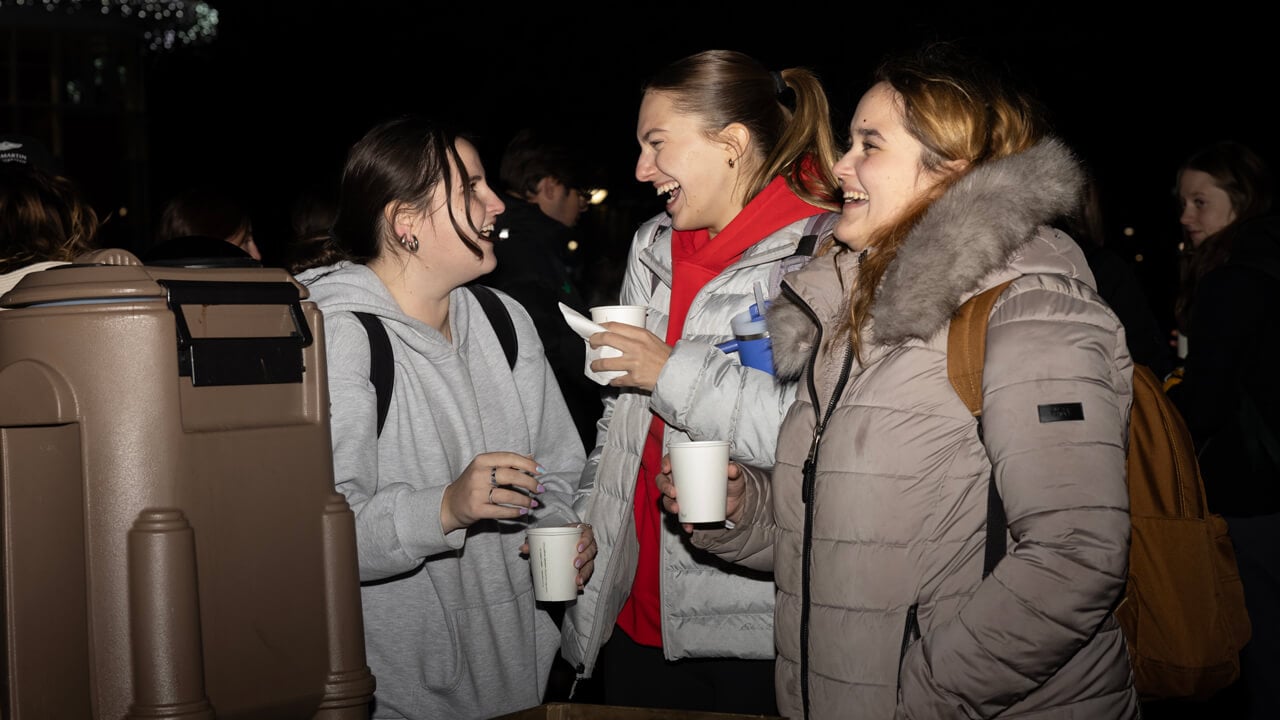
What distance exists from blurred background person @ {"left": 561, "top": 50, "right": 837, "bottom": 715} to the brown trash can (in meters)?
0.97

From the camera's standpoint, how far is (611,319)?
260 centimetres

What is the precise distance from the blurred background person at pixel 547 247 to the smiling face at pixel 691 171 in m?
1.28

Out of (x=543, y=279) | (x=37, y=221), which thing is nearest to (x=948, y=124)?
(x=37, y=221)

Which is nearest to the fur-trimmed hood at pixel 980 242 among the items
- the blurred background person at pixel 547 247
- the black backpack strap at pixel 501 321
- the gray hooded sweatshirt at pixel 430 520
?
the gray hooded sweatshirt at pixel 430 520

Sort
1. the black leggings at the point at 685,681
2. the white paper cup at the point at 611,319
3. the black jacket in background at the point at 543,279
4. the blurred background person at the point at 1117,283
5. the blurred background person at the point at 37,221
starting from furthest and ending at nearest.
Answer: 1. the blurred background person at the point at 1117,283
2. the black jacket in background at the point at 543,279
3. the blurred background person at the point at 37,221
4. the black leggings at the point at 685,681
5. the white paper cup at the point at 611,319

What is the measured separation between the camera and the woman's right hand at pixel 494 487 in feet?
7.20

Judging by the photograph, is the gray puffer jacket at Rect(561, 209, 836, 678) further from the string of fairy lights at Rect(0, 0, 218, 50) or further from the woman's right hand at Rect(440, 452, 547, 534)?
the string of fairy lights at Rect(0, 0, 218, 50)

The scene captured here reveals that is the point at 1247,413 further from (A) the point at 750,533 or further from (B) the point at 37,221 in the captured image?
(B) the point at 37,221

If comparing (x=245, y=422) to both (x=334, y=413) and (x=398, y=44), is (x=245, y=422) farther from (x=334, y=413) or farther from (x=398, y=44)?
(x=398, y=44)

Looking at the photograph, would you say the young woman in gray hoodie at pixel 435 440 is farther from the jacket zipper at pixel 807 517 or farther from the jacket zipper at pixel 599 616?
the jacket zipper at pixel 807 517

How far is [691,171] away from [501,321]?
2.06 ft

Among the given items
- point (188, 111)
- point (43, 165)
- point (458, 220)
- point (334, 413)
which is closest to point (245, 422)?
point (334, 413)

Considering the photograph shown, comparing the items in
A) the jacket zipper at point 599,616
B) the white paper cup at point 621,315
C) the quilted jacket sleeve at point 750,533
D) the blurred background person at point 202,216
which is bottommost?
the jacket zipper at point 599,616

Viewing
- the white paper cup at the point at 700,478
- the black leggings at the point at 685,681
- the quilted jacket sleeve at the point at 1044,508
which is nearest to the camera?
the quilted jacket sleeve at the point at 1044,508
